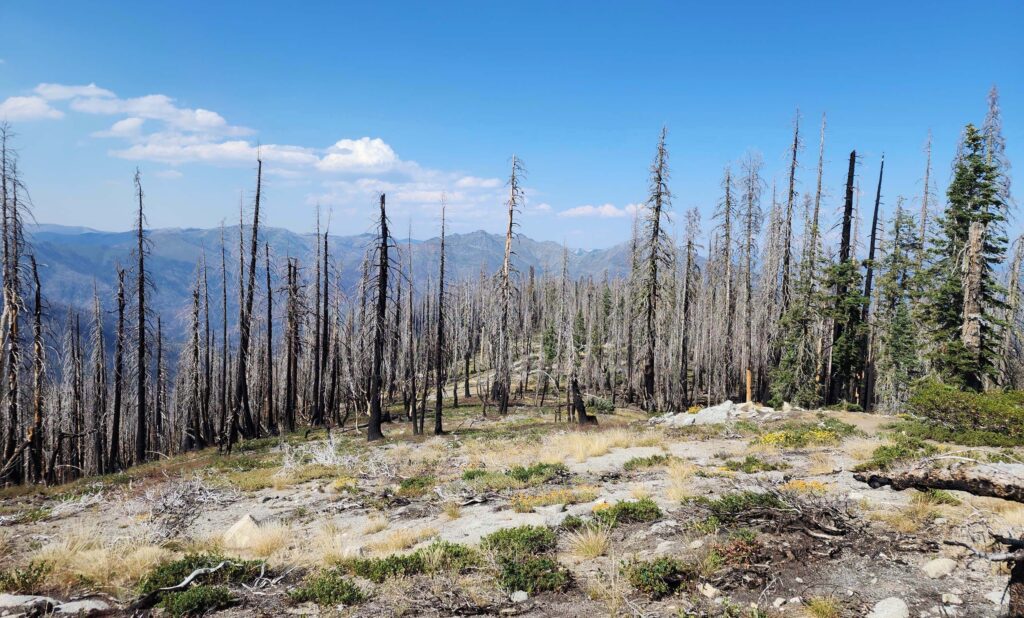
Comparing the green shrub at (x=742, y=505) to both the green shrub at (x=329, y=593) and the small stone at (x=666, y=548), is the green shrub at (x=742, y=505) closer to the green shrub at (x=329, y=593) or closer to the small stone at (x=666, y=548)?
the small stone at (x=666, y=548)

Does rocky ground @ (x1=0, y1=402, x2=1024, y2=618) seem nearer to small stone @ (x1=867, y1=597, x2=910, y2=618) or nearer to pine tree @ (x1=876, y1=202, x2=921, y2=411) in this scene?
small stone @ (x1=867, y1=597, x2=910, y2=618)

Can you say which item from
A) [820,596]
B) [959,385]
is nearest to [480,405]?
[959,385]

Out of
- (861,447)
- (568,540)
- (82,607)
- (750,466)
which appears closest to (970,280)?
(861,447)

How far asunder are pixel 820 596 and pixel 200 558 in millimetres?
7910

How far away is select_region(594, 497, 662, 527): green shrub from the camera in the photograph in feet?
26.2

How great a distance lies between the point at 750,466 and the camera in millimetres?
11609

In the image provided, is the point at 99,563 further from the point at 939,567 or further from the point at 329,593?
the point at 939,567

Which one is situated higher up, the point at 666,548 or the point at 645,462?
the point at 666,548

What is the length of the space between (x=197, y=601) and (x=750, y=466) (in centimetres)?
1104

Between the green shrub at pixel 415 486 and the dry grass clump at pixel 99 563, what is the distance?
195 inches

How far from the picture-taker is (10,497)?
Result: 616 inches

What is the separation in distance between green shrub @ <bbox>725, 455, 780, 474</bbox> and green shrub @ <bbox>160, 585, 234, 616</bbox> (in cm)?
1027

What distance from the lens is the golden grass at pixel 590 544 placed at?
686 centimetres

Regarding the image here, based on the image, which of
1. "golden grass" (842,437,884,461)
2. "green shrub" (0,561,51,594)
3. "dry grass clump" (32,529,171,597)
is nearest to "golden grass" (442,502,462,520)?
"dry grass clump" (32,529,171,597)
